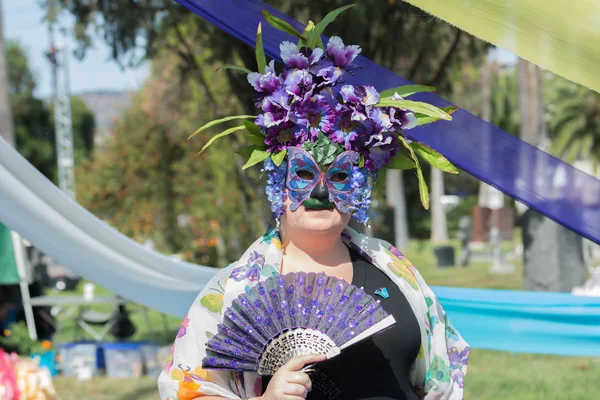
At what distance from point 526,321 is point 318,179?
2.20 metres

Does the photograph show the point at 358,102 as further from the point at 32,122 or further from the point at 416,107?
the point at 32,122

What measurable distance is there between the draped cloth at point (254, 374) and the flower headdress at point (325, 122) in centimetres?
17

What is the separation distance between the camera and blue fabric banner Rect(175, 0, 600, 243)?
2.91m

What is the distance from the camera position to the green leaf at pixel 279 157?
240 cm

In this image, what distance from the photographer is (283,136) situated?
2.43m

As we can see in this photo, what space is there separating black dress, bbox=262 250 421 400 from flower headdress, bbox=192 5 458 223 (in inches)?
13.1

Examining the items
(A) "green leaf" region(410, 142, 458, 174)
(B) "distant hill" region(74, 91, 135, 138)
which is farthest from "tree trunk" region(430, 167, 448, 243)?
→ (A) "green leaf" region(410, 142, 458, 174)

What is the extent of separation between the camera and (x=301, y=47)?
8.07 feet

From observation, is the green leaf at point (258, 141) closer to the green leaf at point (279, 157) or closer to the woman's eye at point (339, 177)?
the green leaf at point (279, 157)

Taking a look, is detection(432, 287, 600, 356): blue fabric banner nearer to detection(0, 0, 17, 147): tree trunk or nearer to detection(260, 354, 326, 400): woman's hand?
detection(260, 354, 326, 400): woman's hand

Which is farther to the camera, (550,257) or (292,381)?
(550,257)

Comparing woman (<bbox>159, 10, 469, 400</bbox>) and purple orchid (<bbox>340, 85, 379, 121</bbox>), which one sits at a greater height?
purple orchid (<bbox>340, 85, 379, 121</bbox>)

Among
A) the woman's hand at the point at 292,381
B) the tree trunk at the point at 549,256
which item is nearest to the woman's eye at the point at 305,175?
the woman's hand at the point at 292,381

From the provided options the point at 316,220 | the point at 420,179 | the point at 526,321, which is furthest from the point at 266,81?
the point at 526,321
